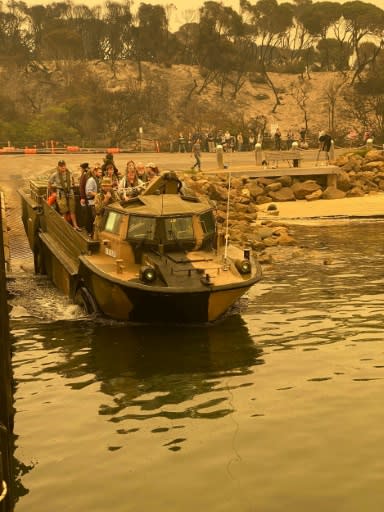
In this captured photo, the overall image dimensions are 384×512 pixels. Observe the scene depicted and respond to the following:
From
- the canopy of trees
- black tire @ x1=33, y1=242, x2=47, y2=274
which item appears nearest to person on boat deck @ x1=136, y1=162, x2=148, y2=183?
black tire @ x1=33, y1=242, x2=47, y2=274

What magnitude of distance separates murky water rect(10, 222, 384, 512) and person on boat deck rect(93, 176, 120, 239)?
1729mm

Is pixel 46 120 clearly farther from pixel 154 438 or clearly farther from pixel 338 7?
pixel 154 438

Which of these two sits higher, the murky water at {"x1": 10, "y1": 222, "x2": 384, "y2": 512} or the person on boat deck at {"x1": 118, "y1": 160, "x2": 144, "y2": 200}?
the person on boat deck at {"x1": 118, "y1": 160, "x2": 144, "y2": 200}

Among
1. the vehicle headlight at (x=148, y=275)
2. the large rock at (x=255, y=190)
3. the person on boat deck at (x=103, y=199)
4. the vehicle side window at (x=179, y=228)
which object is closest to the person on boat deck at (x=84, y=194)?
the person on boat deck at (x=103, y=199)

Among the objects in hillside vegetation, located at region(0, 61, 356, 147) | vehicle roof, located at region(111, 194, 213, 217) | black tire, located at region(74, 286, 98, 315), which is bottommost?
black tire, located at region(74, 286, 98, 315)

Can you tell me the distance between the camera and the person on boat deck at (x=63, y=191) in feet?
67.5

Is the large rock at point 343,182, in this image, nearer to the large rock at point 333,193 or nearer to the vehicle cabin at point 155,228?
the large rock at point 333,193

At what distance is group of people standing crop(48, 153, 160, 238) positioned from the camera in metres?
18.2

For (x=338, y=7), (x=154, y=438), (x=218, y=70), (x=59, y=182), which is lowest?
(x=154, y=438)

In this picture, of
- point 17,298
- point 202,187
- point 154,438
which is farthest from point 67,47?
point 154,438

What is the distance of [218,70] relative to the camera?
94.6 meters

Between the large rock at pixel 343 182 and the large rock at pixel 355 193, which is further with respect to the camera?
the large rock at pixel 343 182

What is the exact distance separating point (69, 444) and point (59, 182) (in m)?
10.9

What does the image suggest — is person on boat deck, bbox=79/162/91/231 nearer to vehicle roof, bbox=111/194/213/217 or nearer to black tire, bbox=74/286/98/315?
vehicle roof, bbox=111/194/213/217
